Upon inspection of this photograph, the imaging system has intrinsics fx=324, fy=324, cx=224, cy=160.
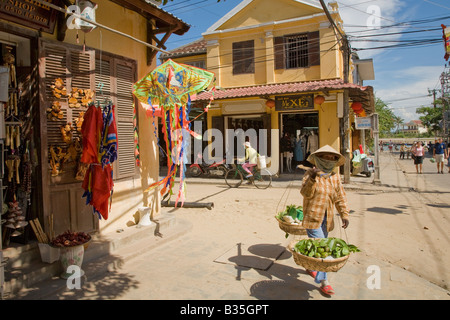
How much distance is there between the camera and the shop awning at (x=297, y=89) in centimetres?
1259

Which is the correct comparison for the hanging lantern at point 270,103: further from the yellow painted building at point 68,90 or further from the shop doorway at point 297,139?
the yellow painted building at point 68,90

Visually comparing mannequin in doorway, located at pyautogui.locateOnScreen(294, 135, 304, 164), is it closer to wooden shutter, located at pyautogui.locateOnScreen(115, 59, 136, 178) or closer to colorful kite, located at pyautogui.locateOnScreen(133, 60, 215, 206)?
colorful kite, located at pyautogui.locateOnScreen(133, 60, 215, 206)

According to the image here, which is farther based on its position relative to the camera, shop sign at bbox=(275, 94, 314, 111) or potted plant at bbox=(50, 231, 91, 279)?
shop sign at bbox=(275, 94, 314, 111)

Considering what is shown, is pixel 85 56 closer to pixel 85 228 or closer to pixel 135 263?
pixel 85 228

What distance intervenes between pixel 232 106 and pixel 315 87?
431cm

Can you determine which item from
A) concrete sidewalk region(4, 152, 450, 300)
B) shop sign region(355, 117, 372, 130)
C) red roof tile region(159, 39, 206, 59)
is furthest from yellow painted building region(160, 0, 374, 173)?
concrete sidewalk region(4, 152, 450, 300)

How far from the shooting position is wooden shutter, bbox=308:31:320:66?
47.4 feet

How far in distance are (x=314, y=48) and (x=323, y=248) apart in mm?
12721

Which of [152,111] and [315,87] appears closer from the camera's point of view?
[152,111]

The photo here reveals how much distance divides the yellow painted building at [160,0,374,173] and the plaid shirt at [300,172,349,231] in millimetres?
9227

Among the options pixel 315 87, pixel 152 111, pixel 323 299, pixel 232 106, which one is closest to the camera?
pixel 323 299

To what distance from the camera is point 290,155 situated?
15773mm

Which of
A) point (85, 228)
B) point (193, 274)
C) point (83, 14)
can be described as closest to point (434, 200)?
point (193, 274)

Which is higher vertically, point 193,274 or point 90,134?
point 90,134
